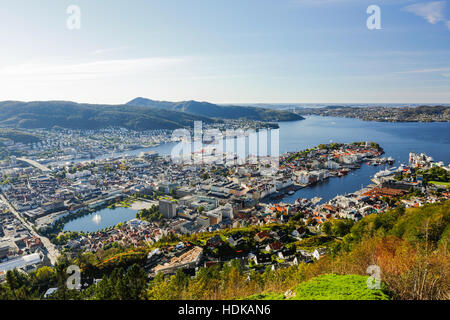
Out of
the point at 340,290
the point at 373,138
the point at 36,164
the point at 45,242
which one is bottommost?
the point at 45,242

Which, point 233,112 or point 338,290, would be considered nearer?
point 338,290

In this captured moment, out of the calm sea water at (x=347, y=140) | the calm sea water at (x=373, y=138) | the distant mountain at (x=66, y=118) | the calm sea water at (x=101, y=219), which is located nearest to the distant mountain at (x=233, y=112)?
the distant mountain at (x=66, y=118)

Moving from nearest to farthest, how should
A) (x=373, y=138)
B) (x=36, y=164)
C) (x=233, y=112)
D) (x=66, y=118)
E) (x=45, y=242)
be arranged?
(x=45, y=242) → (x=36, y=164) → (x=373, y=138) → (x=66, y=118) → (x=233, y=112)

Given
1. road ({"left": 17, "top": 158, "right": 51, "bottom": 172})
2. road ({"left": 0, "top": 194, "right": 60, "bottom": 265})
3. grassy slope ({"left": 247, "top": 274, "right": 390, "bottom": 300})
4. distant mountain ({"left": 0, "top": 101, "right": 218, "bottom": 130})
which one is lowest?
road ({"left": 0, "top": 194, "right": 60, "bottom": 265})

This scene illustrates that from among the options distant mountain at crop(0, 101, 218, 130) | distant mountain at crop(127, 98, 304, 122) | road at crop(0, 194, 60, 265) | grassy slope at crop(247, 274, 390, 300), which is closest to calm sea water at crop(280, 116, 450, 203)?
road at crop(0, 194, 60, 265)

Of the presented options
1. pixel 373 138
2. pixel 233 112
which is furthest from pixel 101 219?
pixel 233 112

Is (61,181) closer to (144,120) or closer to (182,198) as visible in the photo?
(182,198)

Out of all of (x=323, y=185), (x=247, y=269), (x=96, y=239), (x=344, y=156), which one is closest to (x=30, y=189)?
(x=96, y=239)

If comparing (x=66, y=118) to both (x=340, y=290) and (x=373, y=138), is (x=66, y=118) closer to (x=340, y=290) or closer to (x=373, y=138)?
(x=373, y=138)

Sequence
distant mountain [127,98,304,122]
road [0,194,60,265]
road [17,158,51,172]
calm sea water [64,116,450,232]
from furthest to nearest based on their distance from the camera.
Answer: distant mountain [127,98,304,122] < road [17,158,51,172] < calm sea water [64,116,450,232] < road [0,194,60,265]

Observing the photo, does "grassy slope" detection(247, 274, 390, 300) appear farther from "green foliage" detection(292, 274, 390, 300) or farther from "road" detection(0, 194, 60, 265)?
"road" detection(0, 194, 60, 265)
